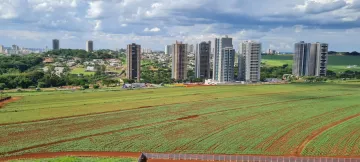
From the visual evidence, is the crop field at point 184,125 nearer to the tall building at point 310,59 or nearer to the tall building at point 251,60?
the tall building at point 251,60

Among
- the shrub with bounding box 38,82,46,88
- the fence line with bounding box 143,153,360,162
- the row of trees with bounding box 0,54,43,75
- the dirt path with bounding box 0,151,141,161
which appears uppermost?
the row of trees with bounding box 0,54,43,75

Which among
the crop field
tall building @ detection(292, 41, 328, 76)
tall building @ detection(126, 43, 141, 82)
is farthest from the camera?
tall building @ detection(292, 41, 328, 76)

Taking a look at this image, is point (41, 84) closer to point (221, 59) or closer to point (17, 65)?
point (221, 59)

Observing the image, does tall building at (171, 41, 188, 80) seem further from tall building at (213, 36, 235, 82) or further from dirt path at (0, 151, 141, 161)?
dirt path at (0, 151, 141, 161)

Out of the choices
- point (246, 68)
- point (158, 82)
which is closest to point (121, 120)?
point (158, 82)

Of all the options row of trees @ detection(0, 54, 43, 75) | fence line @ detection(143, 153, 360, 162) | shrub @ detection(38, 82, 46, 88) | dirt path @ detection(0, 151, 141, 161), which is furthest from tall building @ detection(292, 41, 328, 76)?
dirt path @ detection(0, 151, 141, 161)

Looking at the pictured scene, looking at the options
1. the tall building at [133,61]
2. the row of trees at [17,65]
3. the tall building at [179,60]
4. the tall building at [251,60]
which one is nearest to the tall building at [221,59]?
the tall building at [251,60]

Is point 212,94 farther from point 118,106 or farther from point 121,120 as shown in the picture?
point 121,120

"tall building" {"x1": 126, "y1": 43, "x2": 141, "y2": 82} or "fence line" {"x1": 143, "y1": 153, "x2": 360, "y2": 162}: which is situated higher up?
"tall building" {"x1": 126, "y1": 43, "x2": 141, "y2": 82}
